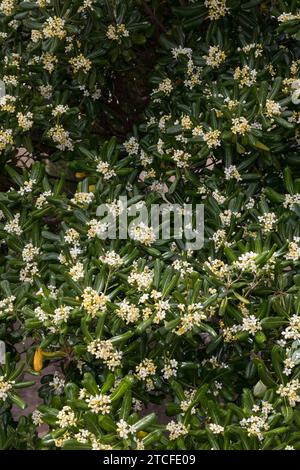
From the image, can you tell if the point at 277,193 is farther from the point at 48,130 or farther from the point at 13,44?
the point at 13,44

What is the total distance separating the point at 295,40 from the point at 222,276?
1.22 metres

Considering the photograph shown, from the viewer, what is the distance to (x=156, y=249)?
2.75 metres

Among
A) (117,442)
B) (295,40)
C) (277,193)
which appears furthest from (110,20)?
(117,442)

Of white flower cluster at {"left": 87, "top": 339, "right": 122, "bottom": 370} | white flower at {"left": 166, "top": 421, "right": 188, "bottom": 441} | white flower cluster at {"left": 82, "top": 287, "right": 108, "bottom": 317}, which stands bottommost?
white flower at {"left": 166, "top": 421, "right": 188, "bottom": 441}

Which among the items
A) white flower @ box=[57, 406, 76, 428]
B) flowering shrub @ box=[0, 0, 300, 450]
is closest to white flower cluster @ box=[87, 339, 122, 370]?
flowering shrub @ box=[0, 0, 300, 450]

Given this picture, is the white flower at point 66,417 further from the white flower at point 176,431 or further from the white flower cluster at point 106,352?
the white flower at point 176,431

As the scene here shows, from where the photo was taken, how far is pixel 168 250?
2775 millimetres

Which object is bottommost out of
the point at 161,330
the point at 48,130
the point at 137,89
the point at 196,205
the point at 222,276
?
the point at 161,330

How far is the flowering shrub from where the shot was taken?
8.00ft

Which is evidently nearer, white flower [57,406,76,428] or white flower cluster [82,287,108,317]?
white flower [57,406,76,428]

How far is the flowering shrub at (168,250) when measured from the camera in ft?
8.00

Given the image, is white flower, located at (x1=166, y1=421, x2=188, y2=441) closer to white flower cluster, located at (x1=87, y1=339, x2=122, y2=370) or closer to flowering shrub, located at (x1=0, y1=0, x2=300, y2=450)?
flowering shrub, located at (x1=0, y1=0, x2=300, y2=450)

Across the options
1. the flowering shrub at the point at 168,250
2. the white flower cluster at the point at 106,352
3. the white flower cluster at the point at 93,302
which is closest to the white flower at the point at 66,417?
the flowering shrub at the point at 168,250

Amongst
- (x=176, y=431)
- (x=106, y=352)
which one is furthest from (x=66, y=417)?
(x=176, y=431)
